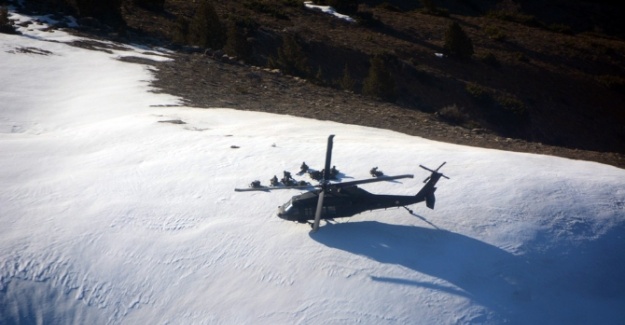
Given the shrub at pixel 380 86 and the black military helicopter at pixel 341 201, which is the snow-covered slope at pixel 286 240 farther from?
the shrub at pixel 380 86

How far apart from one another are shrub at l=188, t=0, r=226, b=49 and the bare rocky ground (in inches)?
158

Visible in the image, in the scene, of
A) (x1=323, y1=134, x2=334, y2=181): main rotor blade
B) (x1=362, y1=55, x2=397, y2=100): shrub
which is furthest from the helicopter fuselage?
(x1=362, y1=55, x2=397, y2=100): shrub

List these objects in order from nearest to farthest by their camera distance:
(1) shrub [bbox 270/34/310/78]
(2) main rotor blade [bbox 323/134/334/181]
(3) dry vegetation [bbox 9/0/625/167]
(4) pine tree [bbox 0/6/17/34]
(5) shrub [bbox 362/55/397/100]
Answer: (2) main rotor blade [bbox 323/134/334/181], (3) dry vegetation [bbox 9/0/625/167], (5) shrub [bbox 362/55/397/100], (1) shrub [bbox 270/34/310/78], (4) pine tree [bbox 0/6/17/34]

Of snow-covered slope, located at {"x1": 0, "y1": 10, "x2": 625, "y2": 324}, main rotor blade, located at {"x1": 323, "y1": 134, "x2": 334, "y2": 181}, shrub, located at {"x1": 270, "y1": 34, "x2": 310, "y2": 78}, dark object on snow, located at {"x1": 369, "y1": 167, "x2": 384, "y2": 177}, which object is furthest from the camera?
shrub, located at {"x1": 270, "y1": 34, "x2": 310, "y2": 78}

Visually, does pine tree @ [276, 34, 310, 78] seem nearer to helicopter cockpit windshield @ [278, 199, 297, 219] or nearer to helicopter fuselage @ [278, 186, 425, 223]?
helicopter cockpit windshield @ [278, 199, 297, 219]

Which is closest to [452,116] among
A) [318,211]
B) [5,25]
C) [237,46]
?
[237,46]

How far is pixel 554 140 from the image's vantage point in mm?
31234

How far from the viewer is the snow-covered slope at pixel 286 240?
477 inches

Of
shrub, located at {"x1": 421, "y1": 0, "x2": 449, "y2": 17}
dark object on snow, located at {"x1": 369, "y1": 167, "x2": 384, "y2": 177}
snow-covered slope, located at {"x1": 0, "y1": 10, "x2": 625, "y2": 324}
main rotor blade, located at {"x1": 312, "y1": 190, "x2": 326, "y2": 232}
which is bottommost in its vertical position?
snow-covered slope, located at {"x1": 0, "y1": 10, "x2": 625, "y2": 324}

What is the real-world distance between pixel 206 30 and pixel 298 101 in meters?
11.9

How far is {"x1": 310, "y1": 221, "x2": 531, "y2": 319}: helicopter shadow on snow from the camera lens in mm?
12148

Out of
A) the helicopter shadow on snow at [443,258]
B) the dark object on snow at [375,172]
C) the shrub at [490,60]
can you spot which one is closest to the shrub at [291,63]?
the shrub at [490,60]

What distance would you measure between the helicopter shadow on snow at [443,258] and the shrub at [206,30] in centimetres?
2366

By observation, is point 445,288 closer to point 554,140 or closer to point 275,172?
point 275,172
